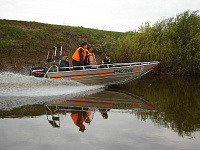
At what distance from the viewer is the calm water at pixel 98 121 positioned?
499 cm

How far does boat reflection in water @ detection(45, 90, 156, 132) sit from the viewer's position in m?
6.71

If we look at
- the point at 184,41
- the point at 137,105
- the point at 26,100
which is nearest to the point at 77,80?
the point at 26,100

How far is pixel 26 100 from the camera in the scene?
9000 millimetres

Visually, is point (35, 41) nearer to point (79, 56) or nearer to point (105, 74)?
point (79, 56)

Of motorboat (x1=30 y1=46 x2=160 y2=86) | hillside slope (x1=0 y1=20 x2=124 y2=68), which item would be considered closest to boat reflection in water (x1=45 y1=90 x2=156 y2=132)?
motorboat (x1=30 y1=46 x2=160 y2=86)

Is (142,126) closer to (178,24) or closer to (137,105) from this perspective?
(137,105)

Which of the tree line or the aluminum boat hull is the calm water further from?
the tree line

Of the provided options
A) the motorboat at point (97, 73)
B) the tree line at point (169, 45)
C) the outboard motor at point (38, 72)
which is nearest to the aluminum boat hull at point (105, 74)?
the motorboat at point (97, 73)

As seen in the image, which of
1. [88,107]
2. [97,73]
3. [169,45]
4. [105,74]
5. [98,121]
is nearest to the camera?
[98,121]

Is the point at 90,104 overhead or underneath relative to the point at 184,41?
underneath

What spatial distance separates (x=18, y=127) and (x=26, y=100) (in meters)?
3.15

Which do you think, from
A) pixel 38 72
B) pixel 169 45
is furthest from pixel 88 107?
pixel 169 45

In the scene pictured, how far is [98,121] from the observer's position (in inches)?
259

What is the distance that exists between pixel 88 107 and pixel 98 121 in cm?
138
